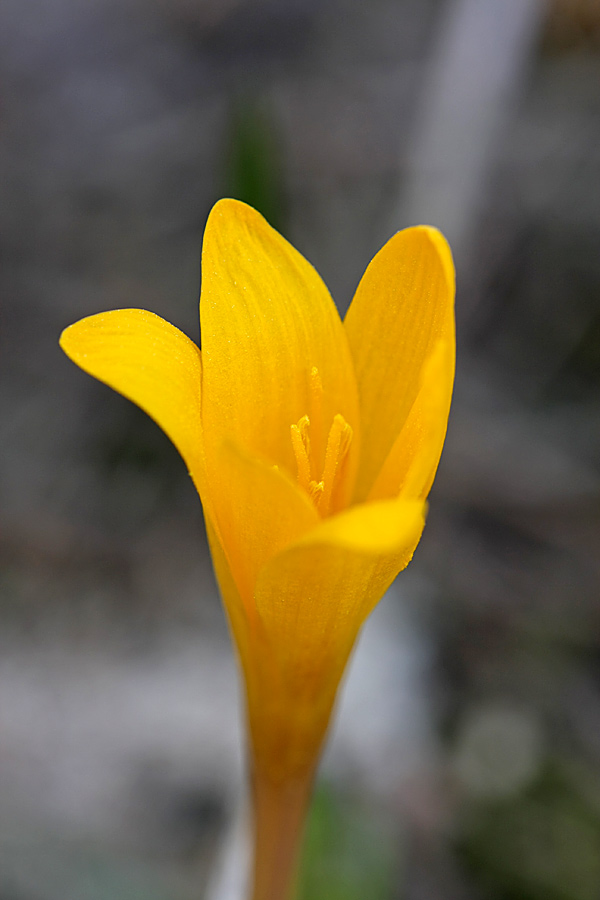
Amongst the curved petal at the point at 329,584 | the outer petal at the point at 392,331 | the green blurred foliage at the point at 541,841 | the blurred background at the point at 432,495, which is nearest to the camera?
the curved petal at the point at 329,584

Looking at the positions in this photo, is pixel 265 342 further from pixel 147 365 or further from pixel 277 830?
pixel 277 830

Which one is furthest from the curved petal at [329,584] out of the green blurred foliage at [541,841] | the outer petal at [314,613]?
the green blurred foliage at [541,841]

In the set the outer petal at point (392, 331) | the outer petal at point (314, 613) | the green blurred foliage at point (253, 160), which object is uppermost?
the green blurred foliage at point (253, 160)

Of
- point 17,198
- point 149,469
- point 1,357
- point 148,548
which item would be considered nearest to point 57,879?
point 148,548

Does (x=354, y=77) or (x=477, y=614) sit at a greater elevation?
(x=354, y=77)

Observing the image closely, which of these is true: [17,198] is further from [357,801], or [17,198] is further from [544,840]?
[544,840]

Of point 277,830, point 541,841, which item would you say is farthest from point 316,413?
point 541,841

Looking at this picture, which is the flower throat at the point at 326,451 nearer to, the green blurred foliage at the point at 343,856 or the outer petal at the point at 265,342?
the outer petal at the point at 265,342
